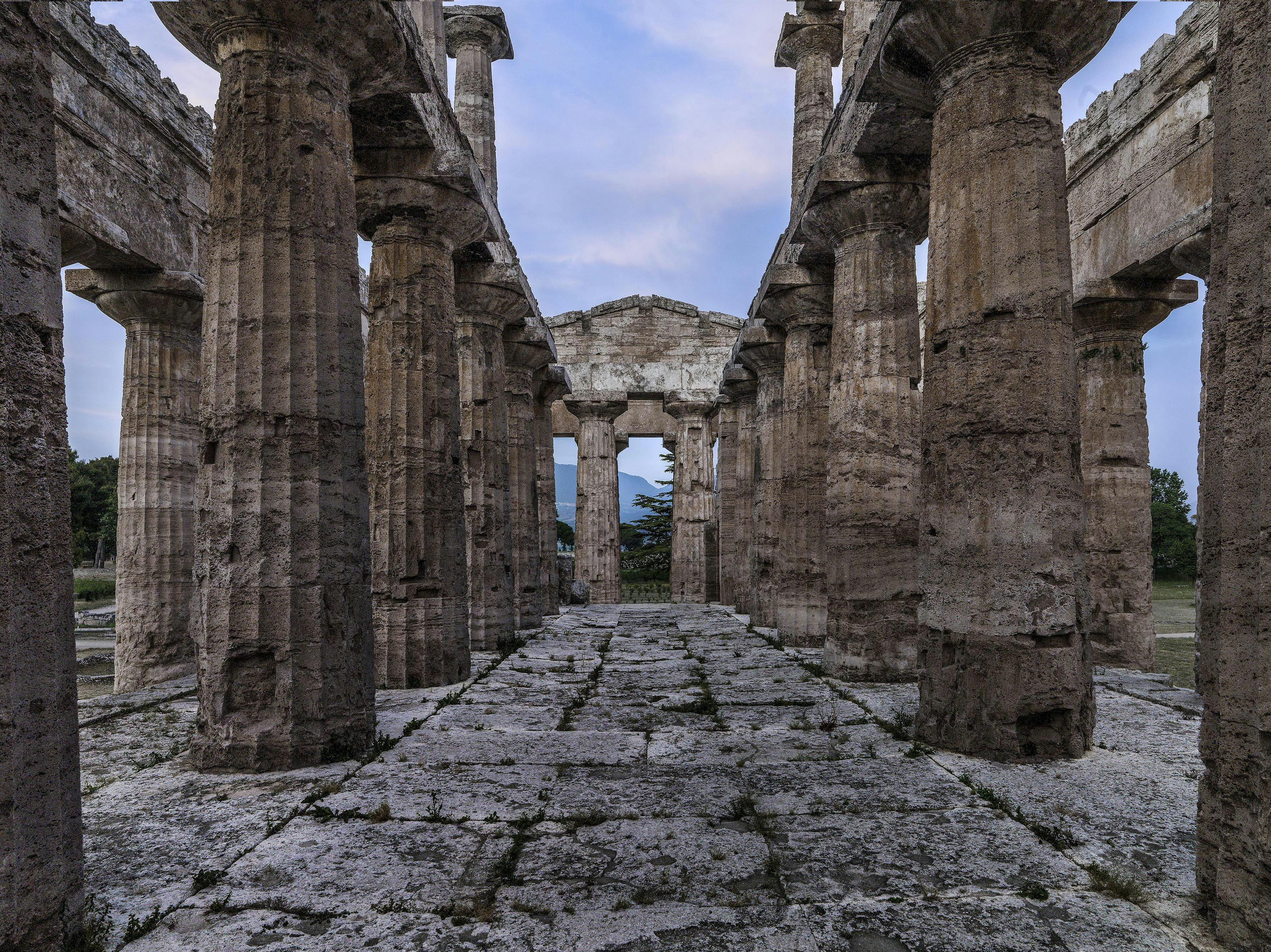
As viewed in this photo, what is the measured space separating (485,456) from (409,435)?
3234 millimetres

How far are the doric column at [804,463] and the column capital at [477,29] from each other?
6.74 meters

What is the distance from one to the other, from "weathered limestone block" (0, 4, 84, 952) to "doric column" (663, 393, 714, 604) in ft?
62.8

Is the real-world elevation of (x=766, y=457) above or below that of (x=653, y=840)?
above

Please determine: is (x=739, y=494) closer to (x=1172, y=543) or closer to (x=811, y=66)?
(x=811, y=66)

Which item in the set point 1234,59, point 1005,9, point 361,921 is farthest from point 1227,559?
point 1005,9

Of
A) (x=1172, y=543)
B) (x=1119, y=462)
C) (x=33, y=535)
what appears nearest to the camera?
(x=33, y=535)

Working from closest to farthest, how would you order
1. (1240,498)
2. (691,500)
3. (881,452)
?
1. (1240,498)
2. (881,452)
3. (691,500)

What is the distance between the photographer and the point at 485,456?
1126cm

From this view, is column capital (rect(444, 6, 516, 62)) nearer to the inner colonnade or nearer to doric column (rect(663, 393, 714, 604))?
the inner colonnade

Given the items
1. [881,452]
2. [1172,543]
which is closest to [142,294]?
[881,452]

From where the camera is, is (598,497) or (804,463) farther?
(598,497)

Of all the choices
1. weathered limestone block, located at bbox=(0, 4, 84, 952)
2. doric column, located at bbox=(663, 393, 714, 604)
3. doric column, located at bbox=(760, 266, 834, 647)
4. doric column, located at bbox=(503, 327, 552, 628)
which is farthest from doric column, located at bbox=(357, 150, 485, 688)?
doric column, located at bbox=(663, 393, 714, 604)

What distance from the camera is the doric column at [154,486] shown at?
10.1 metres

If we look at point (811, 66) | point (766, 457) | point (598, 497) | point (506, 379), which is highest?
point (811, 66)
